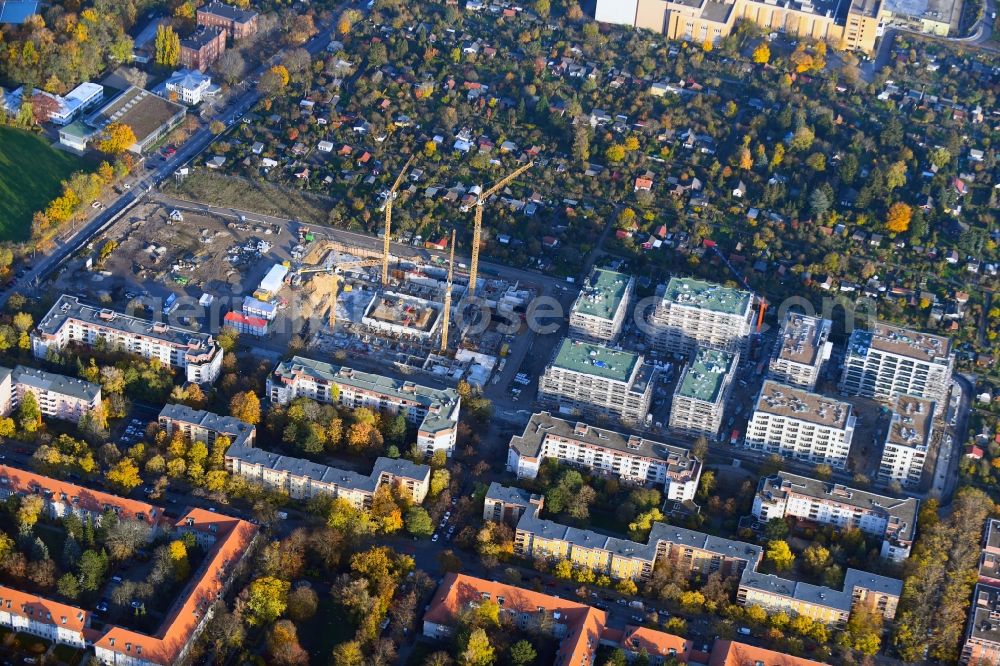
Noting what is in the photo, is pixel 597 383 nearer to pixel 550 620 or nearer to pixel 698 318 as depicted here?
pixel 698 318

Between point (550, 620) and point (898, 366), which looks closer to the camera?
point (550, 620)

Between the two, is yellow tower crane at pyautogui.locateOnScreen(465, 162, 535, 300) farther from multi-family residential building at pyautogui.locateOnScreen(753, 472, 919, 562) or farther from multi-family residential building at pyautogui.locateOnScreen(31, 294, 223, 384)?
multi-family residential building at pyautogui.locateOnScreen(753, 472, 919, 562)

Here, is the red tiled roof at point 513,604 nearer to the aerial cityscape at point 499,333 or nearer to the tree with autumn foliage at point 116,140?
the aerial cityscape at point 499,333

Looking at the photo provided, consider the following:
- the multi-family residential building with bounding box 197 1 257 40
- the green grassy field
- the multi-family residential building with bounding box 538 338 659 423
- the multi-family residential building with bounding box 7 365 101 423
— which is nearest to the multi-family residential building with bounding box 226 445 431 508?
the multi-family residential building with bounding box 7 365 101 423

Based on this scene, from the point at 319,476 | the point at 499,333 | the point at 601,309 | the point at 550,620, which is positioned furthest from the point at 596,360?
the point at 550,620

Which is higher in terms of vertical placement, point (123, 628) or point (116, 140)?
point (116, 140)

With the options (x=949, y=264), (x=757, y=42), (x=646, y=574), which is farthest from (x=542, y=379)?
(x=757, y=42)

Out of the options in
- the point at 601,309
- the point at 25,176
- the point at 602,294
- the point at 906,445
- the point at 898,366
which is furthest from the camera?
the point at 25,176

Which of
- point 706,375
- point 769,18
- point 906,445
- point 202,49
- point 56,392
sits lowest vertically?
point 56,392
